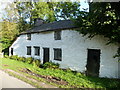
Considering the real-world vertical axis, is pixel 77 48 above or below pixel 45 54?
above

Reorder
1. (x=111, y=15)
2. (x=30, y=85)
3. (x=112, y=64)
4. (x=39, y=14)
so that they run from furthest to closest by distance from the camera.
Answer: (x=39, y=14)
(x=112, y=64)
(x=111, y=15)
(x=30, y=85)

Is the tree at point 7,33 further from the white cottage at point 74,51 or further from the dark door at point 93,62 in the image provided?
the dark door at point 93,62

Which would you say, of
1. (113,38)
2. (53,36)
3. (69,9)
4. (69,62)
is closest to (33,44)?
(53,36)

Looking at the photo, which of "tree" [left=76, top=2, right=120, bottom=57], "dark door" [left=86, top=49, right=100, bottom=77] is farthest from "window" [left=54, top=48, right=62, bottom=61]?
"tree" [left=76, top=2, right=120, bottom=57]

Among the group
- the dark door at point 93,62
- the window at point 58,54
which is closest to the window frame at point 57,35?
the window at point 58,54

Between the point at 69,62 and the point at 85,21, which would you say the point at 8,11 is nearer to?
the point at 69,62

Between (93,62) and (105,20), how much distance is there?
4.51m

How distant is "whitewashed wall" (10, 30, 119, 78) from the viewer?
11.5m

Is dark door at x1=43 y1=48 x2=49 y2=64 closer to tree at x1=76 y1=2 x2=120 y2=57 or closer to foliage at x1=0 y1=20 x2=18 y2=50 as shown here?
tree at x1=76 y1=2 x2=120 y2=57

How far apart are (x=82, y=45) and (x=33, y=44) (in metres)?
9.47

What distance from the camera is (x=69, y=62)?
14.8 meters

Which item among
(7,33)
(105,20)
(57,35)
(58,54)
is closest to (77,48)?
(58,54)

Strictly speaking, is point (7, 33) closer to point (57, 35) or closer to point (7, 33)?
point (7, 33)

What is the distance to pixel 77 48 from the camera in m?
14.0
